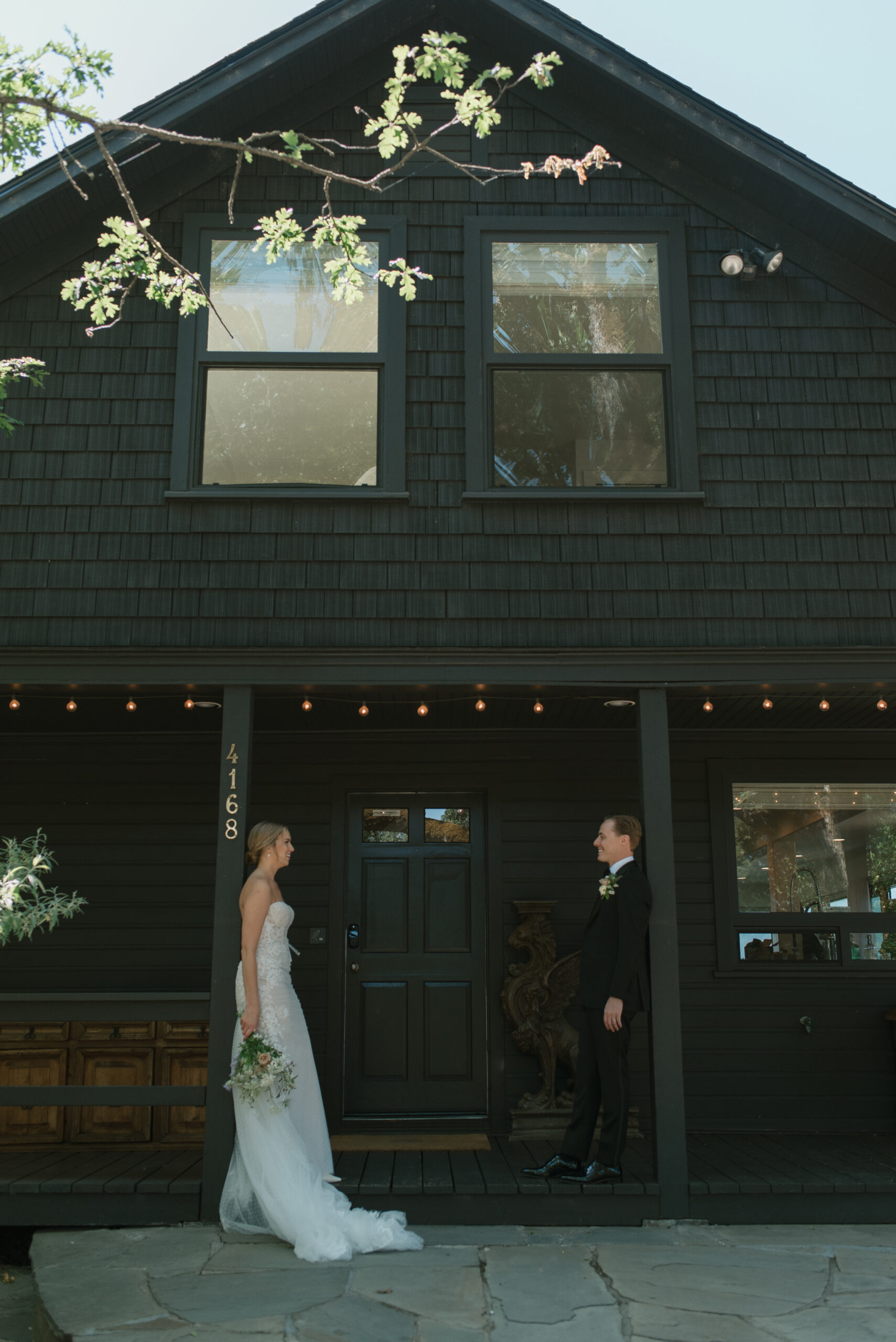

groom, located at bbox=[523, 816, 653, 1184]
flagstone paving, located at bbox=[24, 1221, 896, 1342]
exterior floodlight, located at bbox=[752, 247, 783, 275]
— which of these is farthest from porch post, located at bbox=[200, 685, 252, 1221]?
exterior floodlight, located at bbox=[752, 247, 783, 275]

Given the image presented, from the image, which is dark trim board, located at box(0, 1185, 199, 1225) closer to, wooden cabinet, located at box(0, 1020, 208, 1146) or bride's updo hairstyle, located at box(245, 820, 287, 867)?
wooden cabinet, located at box(0, 1020, 208, 1146)

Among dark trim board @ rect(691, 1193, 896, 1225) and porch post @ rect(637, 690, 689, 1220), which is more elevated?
porch post @ rect(637, 690, 689, 1220)

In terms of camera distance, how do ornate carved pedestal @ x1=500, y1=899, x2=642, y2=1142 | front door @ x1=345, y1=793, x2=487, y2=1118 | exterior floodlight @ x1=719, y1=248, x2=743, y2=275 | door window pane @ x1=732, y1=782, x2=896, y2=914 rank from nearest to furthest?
exterior floodlight @ x1=719, y1=248, x2=743, y2=275 → ornate carved pedestal @ x1=500, y1=899, x2=642, y2=1142 → front door @ x1=345, y1=793, x2=487, y2=1118 → door window pane @ x1=732, y1=782, x2=896, y2=914

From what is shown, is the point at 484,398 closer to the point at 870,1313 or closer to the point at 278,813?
the point at 278,813

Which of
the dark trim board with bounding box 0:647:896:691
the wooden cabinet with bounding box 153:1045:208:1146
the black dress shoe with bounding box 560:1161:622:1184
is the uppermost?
the dark trim board with bounding box 0:647:896:691

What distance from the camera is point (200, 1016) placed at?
5.14 meters

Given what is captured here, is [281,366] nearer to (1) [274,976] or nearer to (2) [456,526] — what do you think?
(2) [456,526]

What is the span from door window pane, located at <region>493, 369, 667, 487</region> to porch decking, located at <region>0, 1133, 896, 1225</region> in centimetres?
343

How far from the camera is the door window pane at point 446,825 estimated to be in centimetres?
679

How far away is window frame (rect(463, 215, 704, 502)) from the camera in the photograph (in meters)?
5.51

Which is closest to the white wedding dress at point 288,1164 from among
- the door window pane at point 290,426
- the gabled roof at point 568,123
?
A: the door window pane at point 290,426

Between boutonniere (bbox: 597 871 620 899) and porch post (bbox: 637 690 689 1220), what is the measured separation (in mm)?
189

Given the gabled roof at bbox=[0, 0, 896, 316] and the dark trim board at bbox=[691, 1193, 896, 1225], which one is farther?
the gabled roof at bbox=[0, 0, 896, 316]

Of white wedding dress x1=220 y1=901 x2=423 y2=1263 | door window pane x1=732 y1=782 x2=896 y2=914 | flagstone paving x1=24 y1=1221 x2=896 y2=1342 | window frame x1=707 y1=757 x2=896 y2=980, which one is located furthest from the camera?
door window pane x1=732 y1=782 x2=896 y2=914
